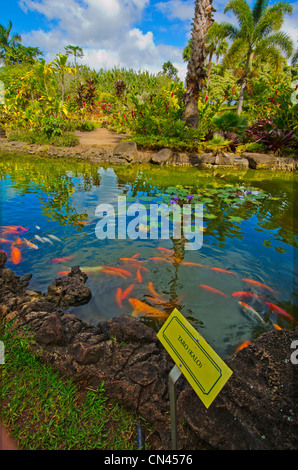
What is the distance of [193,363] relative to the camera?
1072 millimetres

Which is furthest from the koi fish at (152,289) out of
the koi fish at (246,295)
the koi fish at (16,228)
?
the koi fish at (16,228)

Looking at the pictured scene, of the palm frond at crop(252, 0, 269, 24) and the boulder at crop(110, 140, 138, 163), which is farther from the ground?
the palm frond at crop(252, 0, 269, 24)

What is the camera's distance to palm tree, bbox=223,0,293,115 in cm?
1667

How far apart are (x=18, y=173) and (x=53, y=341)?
26.5ft

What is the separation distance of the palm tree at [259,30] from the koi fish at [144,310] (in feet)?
66.2

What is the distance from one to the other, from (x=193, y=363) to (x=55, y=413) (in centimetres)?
98

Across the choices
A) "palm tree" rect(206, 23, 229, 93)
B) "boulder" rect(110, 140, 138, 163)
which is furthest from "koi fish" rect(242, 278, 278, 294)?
"palm tree" rect(206, 23, 229, 93)

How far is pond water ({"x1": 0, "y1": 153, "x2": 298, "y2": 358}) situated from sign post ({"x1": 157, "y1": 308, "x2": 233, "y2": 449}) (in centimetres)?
125

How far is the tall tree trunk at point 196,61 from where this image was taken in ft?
33.5

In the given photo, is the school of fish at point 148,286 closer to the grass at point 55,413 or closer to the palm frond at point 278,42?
the grass at point 55,413

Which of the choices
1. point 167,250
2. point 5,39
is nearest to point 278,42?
point 167,250

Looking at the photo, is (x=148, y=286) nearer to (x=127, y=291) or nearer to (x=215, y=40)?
(x=127, y=291)

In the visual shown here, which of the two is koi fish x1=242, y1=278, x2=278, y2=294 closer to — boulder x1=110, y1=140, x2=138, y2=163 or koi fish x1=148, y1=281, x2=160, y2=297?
koi fish x1=148, y1=281, x2=160, y2=297
